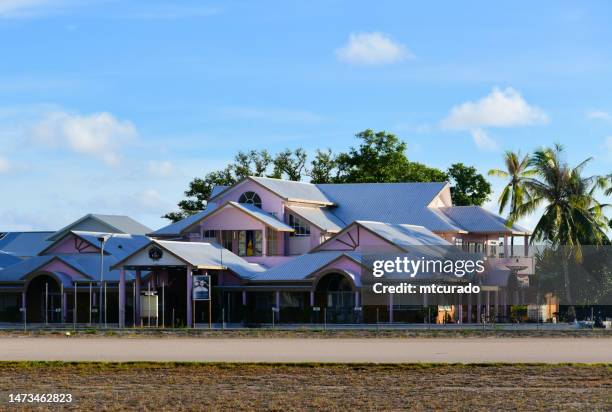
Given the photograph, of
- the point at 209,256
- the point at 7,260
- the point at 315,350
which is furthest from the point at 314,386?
the point at 7,260

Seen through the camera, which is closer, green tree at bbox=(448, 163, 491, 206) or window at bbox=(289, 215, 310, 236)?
window at bbox=(289, 215, 310, 236)

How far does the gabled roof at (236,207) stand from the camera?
86.4m

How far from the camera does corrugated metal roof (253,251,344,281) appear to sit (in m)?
78.1

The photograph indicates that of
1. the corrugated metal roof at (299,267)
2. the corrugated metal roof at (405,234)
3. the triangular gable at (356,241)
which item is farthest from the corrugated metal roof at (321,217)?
the corrugated metal roof at (299,267)

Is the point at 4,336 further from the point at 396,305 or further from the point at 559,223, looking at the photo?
the point at 559,223

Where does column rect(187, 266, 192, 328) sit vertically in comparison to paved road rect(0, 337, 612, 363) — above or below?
above

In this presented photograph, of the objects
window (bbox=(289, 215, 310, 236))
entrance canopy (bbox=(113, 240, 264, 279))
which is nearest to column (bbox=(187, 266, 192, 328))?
entrance canopy (bbox=(113, 240, 264, 279))

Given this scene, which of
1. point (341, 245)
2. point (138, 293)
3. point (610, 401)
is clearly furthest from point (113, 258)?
point (610, 401)

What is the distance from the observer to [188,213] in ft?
378

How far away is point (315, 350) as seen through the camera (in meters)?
45.8

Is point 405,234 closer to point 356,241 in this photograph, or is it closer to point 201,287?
point 356,241

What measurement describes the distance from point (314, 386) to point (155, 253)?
1925 inches

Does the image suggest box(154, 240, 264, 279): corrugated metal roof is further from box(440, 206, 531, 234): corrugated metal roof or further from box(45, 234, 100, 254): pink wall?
box(440, 206, 531, 234): corrugated metal roof

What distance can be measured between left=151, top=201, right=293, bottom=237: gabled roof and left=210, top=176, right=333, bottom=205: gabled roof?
1.67 metres
